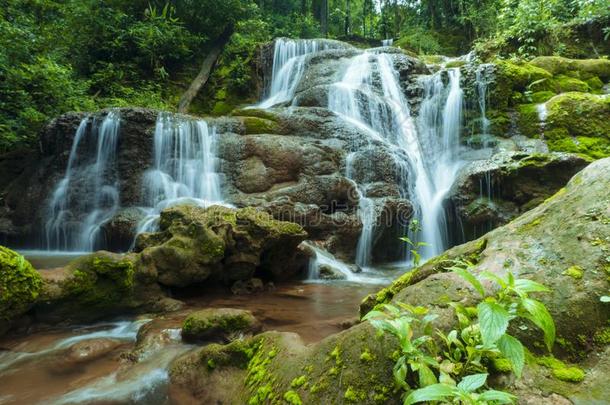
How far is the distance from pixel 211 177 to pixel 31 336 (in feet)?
19.7

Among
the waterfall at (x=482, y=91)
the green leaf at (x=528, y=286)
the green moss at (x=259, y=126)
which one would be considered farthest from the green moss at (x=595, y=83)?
the green leaf at (x=528, y=286)

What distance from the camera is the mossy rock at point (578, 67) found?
12.3 m

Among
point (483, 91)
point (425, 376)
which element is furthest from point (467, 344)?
point (483, 91)

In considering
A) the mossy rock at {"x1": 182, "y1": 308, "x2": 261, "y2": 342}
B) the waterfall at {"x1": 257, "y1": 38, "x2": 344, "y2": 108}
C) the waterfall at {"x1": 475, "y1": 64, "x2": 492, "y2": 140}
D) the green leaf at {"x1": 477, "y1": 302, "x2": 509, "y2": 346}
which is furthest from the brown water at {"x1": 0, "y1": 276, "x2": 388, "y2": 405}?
the waterfall at {"x1": 257, "y1": 38, "x2": 344, "y2": 108}

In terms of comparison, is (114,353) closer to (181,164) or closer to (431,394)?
(431,394)

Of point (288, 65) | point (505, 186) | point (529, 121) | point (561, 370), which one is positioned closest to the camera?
point (561, 370)

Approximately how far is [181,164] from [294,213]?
379 cm

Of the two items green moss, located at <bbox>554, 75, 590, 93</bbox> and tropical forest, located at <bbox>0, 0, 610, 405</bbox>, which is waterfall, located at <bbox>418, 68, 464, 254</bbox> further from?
green moss, located at <bbox>554, 75, 590, 93</bbox>

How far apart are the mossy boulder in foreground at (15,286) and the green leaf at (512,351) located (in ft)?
13.9

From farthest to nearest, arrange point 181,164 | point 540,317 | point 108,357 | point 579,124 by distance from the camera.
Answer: point 181,164 < point 579,124 < point 108,357 < point 540,317

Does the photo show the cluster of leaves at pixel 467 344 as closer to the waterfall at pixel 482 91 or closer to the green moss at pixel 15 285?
the green moss at pixel 15 285

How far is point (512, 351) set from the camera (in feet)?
4.16

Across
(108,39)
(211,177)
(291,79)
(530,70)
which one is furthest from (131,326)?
(108,39)

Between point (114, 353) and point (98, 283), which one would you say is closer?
point (114, 353)
